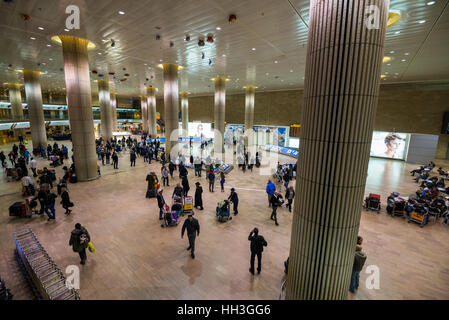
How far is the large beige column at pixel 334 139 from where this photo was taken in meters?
3.40

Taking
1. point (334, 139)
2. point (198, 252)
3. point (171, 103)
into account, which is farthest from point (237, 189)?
point (171, 103)

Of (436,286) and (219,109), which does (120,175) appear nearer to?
(219,109)

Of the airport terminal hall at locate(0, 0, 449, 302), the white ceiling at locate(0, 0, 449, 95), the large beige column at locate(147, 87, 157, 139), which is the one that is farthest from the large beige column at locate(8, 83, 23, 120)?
the large beige column at locate(147, 87, 157, 139)

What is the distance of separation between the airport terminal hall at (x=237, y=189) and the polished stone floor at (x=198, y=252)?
0.05 meters

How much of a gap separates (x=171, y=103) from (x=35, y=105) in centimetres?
1440

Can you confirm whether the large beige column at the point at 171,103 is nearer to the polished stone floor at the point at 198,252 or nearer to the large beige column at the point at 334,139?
the polished stone floor at the point at 198,252

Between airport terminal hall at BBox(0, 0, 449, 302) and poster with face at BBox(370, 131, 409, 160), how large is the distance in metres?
6.26

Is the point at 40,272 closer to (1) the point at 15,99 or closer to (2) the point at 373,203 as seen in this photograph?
(2) the point at 373,203

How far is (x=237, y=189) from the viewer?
1238cm

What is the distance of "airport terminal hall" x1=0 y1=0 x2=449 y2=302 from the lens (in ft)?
11.9

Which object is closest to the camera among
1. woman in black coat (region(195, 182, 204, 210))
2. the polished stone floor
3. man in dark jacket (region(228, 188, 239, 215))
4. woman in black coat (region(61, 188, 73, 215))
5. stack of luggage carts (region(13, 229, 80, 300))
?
stack of luggage carts (region(13, 229, 80, 300))

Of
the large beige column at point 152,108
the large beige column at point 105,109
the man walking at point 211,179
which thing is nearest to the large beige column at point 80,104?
the man walking at point 211,179

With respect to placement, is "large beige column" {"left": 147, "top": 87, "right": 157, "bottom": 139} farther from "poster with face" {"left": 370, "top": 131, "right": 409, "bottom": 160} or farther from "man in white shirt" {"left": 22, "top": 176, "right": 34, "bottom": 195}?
"poster with face" {"left": 370, "top": 131, "right": 409, "bottom": 160}
